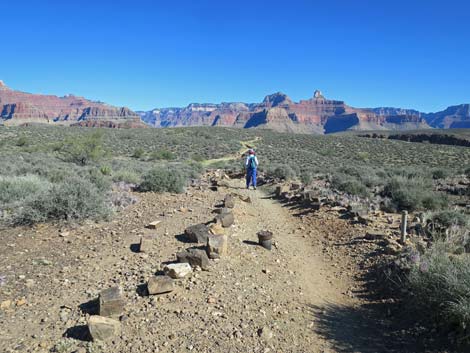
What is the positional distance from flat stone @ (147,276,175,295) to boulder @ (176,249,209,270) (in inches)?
30.7

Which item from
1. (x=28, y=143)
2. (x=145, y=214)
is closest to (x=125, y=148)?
(x=28, y=143)

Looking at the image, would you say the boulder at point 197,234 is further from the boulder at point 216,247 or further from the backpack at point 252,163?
the backpack at point 252,163

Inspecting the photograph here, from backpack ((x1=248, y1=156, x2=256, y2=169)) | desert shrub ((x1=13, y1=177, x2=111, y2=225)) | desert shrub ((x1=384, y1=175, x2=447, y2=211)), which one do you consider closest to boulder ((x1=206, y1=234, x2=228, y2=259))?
desert shrub ((x1=13, y1=177, x2=111, y2=225))

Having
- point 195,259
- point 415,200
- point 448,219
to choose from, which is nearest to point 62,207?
point 195,259

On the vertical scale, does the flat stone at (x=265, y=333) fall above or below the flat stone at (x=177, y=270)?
below

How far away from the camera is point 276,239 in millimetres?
7734

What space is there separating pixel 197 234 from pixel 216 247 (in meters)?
0.87

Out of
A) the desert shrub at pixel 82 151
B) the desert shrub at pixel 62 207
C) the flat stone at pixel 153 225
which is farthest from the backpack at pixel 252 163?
the desert shrub at pixel 82 151

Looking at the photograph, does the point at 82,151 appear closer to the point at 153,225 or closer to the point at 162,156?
the point at 162,156

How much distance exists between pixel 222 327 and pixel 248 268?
1.80 meters

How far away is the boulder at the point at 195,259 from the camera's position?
17.9 ft

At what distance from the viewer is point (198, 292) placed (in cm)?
477

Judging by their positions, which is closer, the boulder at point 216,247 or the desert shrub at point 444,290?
the desert shrub at point 444,290

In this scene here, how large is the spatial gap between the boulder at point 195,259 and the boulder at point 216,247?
419 mm
